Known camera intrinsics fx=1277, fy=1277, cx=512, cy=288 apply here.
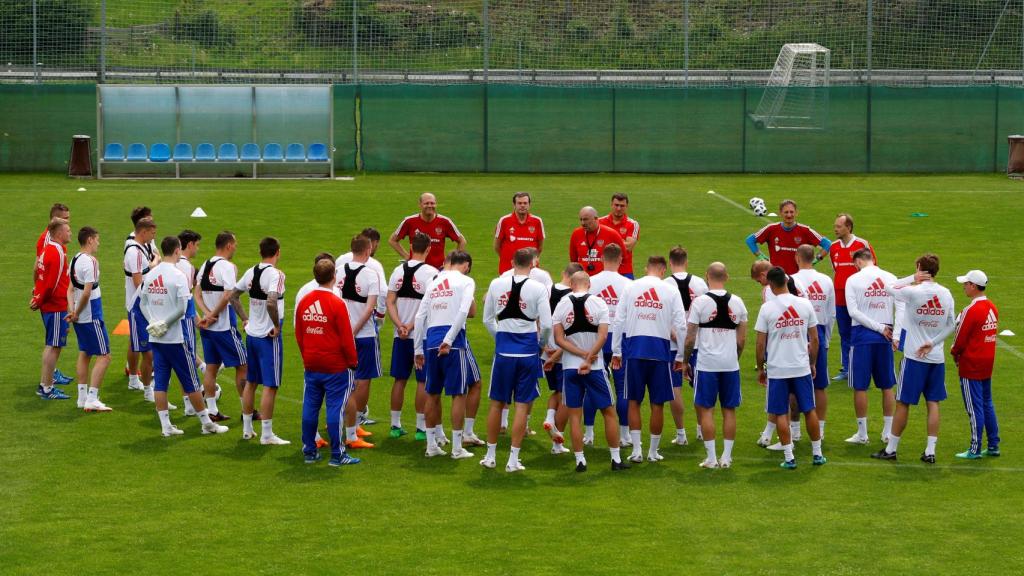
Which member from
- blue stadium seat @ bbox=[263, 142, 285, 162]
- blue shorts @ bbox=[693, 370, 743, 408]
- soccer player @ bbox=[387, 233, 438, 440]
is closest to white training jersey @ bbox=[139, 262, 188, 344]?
soccer player @ bbox=[387, 233, 438, 440]

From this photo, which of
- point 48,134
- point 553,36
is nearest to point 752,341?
point 48,134

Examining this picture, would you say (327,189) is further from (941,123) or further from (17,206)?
(941,123)

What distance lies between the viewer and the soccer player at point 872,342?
12.8 m

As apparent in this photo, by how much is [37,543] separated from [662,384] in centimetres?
558

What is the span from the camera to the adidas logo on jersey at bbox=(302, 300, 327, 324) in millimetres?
11500

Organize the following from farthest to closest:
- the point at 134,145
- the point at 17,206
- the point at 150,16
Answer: the point at 150,16
the point at 134,145
the point at 17,206

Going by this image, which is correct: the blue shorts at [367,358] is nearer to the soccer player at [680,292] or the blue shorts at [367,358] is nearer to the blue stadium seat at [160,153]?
the soccer player at [680,292]

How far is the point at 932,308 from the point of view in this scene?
12.0 m

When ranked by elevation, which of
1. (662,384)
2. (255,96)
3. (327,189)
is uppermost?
(255,96)

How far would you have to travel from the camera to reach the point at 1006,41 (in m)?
43.2

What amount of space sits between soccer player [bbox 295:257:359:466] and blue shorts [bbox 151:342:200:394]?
160 centimetres

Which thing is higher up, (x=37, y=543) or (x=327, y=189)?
(x=327, y=189)

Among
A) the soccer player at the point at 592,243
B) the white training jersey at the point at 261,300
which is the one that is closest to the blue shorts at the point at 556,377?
the soccer player at the point at 592,243

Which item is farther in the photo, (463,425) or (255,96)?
(255,96)
